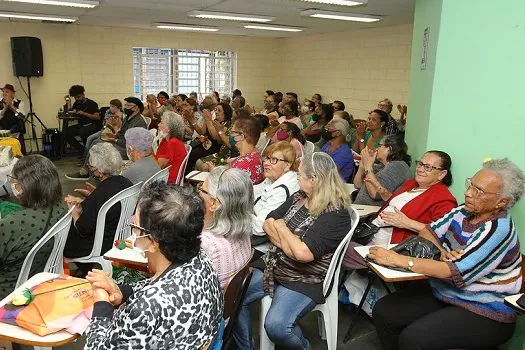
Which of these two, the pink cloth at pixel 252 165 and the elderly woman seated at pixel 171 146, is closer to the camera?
the pink cloth at pixel 252 165

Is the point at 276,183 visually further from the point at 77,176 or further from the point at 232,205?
the point at 77,176

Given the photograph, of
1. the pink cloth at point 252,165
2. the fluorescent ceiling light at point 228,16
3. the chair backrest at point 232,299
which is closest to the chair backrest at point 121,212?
the pink cloth at point 252,165

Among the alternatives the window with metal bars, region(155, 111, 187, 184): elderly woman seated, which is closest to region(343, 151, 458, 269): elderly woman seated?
region(155, 111, 187, 184): elderly woman seated

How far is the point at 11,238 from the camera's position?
2158 mm

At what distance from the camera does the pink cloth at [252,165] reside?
343 centimetres

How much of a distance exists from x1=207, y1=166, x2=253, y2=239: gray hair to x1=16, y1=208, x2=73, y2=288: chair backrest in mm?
852

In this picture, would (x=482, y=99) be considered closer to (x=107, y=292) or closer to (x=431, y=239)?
(x=431, y=239)

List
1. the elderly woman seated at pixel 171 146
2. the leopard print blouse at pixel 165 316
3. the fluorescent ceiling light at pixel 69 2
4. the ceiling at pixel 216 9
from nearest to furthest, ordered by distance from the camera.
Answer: the leopard print blouse at pixel 165 316 → the elderly woman seated at pixel 171 146 → the fluorescent ceiling light at pixel 69 2 → the ceiling at pixel 216 9

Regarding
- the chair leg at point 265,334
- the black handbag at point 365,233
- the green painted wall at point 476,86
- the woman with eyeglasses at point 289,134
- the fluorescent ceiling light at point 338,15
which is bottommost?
the chair leg at point 265,334

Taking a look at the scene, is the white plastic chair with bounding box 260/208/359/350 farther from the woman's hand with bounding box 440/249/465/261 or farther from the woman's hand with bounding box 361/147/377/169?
the woman's hand with bounding box 361/147/377/169

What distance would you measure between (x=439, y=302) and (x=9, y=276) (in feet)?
7.54

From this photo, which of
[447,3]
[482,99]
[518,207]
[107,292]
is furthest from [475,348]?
[447,3]

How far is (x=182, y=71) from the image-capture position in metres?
9.97

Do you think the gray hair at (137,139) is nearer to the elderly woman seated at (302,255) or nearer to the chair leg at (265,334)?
the elderly woman seated at (302,255)
